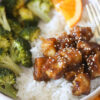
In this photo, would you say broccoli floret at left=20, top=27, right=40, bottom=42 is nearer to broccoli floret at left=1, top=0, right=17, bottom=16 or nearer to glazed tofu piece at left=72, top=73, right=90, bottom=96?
broccoli floret at left=1, top=0, right=17, bottom=16

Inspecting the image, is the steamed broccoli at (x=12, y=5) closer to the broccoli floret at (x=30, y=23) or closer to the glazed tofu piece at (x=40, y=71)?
the broccoli floret at (x=30, y=23)

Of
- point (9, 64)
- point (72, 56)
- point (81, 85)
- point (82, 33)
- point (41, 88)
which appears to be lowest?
point (41, 88)

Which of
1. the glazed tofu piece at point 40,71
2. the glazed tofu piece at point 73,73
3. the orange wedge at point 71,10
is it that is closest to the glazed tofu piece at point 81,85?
the glazed tofu piece at point 73,73

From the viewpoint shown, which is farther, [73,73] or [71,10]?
[71,10]

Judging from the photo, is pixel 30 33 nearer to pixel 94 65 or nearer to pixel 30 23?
pixel 30 23

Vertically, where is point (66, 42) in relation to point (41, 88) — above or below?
above

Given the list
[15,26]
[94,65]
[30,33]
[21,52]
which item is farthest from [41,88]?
[15,26]
